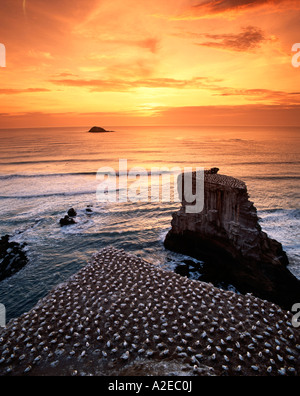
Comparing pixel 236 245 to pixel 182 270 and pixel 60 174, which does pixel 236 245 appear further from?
pixel 60 174

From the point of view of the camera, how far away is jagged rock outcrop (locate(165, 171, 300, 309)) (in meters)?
14.9

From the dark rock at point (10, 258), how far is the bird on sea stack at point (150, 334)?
6.89 meters

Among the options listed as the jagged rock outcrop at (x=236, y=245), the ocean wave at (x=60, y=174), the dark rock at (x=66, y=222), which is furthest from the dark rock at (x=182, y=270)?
the ocean wave at (x=60, y=174)

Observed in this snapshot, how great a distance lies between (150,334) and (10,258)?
48.2 feet

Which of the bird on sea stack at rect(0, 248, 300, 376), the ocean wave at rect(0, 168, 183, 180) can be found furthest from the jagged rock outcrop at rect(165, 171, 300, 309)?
the ocean wave at rect(0, 168, 183, 180)

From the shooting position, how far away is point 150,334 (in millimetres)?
9516

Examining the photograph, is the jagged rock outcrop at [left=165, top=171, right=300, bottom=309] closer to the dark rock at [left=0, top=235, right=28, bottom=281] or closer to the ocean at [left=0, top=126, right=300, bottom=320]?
the ocean at [left=0, top=126, right=300, bottom=320]

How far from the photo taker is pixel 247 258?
51.1 feet

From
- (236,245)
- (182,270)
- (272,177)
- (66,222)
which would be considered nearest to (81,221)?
(66,222)

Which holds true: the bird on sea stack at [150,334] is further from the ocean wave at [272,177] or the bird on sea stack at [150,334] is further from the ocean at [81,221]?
the ocean wave at [272,177]

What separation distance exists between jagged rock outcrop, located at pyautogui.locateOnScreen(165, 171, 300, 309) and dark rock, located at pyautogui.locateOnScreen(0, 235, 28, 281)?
12.6m

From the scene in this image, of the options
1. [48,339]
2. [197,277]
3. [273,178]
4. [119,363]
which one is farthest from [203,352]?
[273,178]

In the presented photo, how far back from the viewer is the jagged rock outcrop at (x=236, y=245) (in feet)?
49.0
